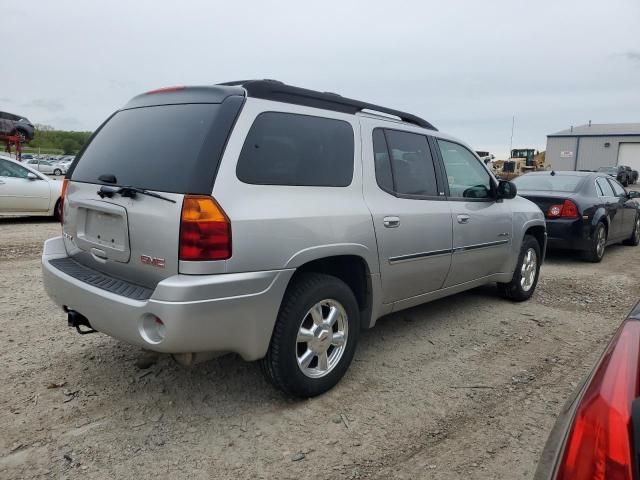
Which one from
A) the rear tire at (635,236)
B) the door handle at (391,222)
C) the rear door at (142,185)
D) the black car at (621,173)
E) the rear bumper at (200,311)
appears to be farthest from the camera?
the black car at (621,173)

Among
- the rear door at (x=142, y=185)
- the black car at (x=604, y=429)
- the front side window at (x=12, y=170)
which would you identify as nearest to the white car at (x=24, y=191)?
the front side window at (x=12, y=170)

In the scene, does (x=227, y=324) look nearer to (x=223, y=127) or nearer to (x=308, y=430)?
(x=308, y=430)

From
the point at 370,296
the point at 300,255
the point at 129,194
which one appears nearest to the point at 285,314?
the point at 300,255

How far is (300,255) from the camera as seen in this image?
2852 mm

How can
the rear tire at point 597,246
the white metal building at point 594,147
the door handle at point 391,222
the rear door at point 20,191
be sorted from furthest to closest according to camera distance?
the white metal building at point 594,147 → the rear door at point 20,191 → the rear tire at point 597,246 → the door handle at point 391,222

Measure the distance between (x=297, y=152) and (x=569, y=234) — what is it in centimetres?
614

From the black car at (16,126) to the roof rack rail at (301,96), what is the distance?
2493cm

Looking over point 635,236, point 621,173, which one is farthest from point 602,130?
point 635,236

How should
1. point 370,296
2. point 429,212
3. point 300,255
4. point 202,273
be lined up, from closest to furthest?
point 202,273 < point 300,255 < point 370,296 < point 429,212

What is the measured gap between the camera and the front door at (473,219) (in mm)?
4254

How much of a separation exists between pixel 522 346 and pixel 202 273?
2.98 m

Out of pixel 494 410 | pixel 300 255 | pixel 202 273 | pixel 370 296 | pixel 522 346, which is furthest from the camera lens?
pixel 522 346

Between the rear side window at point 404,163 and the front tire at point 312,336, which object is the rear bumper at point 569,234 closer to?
the rear side window at point 404,163

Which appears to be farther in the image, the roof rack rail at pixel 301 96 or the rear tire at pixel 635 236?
the rear tire at pixel 635 236
